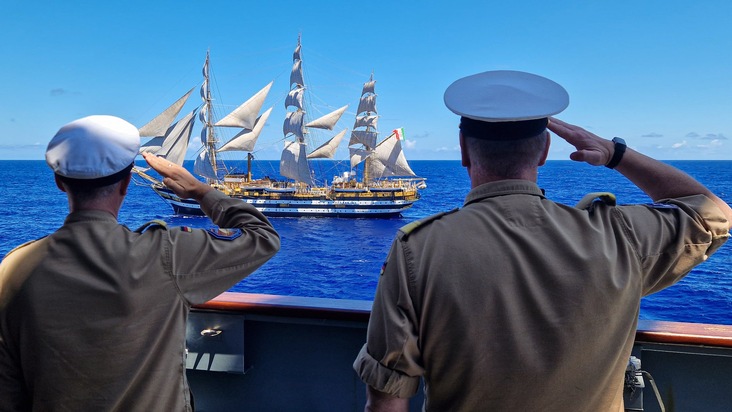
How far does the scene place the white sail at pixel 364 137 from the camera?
5253cm

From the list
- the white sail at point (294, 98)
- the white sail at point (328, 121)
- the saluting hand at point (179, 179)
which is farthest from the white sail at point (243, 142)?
the saluting hand at point (179, 179)

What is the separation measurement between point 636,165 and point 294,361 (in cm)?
141

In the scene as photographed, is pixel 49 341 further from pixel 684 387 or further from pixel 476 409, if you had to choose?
pixel 684 387

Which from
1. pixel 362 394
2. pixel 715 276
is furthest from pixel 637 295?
pixel 715 276

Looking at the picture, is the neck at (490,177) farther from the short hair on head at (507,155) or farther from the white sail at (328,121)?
the white sail at (328,121)

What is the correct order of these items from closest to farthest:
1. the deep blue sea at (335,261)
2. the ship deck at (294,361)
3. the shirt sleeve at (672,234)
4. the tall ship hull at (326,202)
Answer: the shirt sleeve at (672,234) < the ship deck at (294,361) < the deep blue sea at (335,261) < the tall ship hull at (326,202)

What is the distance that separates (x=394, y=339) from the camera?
0.86 meters

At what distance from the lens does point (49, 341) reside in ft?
3.36

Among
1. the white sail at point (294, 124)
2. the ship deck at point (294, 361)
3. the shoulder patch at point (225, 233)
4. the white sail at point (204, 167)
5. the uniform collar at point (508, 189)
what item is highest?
the white sail at point (294, 124)

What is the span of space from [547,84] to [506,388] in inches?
22.7

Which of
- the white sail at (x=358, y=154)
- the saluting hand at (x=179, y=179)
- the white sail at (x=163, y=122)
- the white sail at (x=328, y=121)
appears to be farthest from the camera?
the white sail at (x=358, y=154)

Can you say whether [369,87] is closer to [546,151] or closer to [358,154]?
[358,154]

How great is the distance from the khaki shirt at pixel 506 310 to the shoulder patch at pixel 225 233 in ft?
1.47

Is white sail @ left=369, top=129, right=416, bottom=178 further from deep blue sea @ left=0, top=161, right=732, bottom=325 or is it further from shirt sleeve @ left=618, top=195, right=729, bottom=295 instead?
shirt sleeve @ left=618, top=195, right=729, bottom=295
